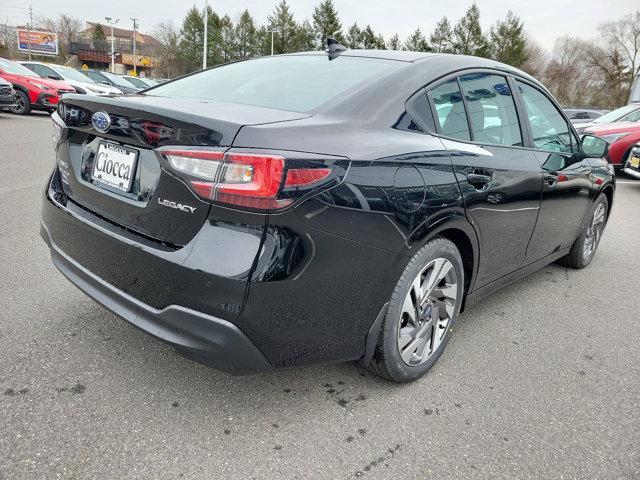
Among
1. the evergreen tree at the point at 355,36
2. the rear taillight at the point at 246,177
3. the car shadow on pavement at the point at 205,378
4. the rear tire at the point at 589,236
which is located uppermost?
the evergreen tree at the point at 355,36

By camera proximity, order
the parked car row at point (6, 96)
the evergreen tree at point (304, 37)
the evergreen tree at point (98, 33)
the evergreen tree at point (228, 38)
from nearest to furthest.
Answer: the parked car row at point (6, 96)
the evergreen tree at point (304, 37)
the evergreen tree at point (228, 38)
the evergreen tree at point (98, 33)

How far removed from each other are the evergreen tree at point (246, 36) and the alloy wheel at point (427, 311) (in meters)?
72.3

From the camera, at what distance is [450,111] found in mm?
2438

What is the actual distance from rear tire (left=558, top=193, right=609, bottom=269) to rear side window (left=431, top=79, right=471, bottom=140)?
207cm

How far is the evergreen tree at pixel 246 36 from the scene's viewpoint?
69438 mm

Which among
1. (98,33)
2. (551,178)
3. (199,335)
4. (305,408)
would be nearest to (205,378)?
(305,408)

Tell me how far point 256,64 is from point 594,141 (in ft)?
8.48

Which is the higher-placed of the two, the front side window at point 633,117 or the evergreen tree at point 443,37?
the evergreen tree at point 443,37

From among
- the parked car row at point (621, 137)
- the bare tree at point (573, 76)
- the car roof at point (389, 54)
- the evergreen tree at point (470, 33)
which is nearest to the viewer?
the car roof at point (389, 54)

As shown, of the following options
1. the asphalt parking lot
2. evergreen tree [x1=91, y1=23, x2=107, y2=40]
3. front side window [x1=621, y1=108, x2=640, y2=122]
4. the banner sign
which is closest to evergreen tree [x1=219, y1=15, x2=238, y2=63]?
the banner sign

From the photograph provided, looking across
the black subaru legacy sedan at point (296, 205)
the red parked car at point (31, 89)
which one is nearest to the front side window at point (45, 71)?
the red parked car at point (31, 89)

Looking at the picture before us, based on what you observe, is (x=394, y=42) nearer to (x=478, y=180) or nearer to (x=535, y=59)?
(x=535, y=59)

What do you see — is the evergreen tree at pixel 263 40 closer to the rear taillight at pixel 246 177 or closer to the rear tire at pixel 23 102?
the rear tire at pixel 23 102

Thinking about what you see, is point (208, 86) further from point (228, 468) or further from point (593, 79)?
point (593, 79)
